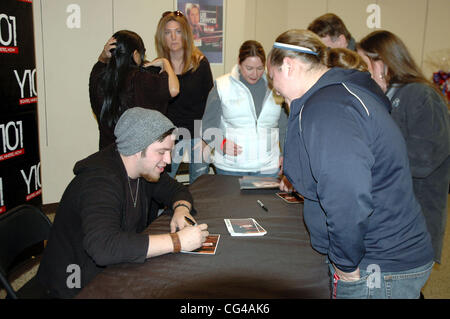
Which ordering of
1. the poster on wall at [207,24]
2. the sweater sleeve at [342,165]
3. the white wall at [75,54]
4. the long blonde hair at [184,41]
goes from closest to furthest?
the sweater sleeve at [342,165] < the long blonde hair at [184,41] < the white wall at [75,54] < the poster on wall at [207,24]

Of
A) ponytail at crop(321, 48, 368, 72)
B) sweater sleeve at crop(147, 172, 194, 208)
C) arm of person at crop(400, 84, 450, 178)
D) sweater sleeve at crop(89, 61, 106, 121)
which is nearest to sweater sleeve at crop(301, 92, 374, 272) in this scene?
ponytail at crop(321, 48, 368, 72)

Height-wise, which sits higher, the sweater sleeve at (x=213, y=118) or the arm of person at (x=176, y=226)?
the sweater sleeve at (x=213, y=118)

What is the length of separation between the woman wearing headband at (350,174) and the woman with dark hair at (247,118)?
4.27 feet

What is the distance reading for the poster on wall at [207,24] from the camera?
15.1ft

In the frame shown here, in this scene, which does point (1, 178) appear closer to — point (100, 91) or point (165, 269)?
point (100, 91)

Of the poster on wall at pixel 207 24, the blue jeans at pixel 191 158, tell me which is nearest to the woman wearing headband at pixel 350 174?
the blue jeans at pixel 191 158

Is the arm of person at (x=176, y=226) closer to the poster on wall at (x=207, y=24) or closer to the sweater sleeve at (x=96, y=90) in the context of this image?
the sweater sleeve at (x=96, y=90)

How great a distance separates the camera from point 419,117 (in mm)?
1881

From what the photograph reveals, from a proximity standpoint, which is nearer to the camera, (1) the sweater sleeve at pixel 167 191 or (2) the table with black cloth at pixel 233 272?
(2) the table with black cloth at pixel 233 272

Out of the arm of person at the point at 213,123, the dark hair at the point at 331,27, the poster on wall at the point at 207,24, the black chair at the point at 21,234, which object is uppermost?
the poster on wall at the point at 207,24

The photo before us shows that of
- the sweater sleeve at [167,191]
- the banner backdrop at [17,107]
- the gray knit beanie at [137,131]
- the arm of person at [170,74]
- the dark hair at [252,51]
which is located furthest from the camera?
the arm of person at [170,74]

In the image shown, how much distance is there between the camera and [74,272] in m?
1.50

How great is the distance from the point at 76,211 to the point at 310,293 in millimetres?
935

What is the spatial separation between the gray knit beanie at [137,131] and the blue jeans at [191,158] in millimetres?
1298
